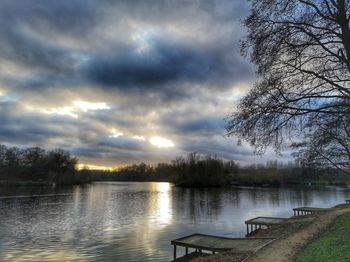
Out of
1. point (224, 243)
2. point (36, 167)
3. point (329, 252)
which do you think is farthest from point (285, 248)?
point (36, 167)

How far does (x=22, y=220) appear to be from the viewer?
102 feet

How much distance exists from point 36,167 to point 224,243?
410 feet

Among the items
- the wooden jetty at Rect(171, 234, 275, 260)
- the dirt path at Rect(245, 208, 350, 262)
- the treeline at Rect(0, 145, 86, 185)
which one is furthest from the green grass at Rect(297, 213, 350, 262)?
the treeline at Rect(0, 145, 86, 185)

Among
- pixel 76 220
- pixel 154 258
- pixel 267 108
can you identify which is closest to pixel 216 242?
pixel 154 258

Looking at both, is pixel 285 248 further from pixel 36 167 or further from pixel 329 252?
pixel 36 167

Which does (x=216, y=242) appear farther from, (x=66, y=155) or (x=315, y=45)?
(x=66, y=155)

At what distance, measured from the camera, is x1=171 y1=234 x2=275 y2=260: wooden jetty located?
13.9 meters

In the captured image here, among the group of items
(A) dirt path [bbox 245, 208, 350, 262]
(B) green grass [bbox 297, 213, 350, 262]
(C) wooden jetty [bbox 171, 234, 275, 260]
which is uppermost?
(B) green grass [bbox 297, 213, 350, 262]

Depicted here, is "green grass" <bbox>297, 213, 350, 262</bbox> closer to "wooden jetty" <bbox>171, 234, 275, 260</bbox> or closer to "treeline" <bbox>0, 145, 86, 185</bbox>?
"wooden jetty" <bbox>171, 234, 275, 260</bbox>

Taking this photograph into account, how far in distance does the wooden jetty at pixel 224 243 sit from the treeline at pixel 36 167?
107673 millimetres

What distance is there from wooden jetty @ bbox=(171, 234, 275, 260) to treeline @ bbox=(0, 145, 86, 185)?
4239 inches

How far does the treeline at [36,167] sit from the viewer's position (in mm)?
116375

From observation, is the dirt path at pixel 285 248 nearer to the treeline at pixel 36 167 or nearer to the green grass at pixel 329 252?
the green grass at pixel 329 252

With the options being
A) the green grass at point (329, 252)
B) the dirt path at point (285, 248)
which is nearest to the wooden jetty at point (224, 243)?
the dirt path at point (285, 248)
